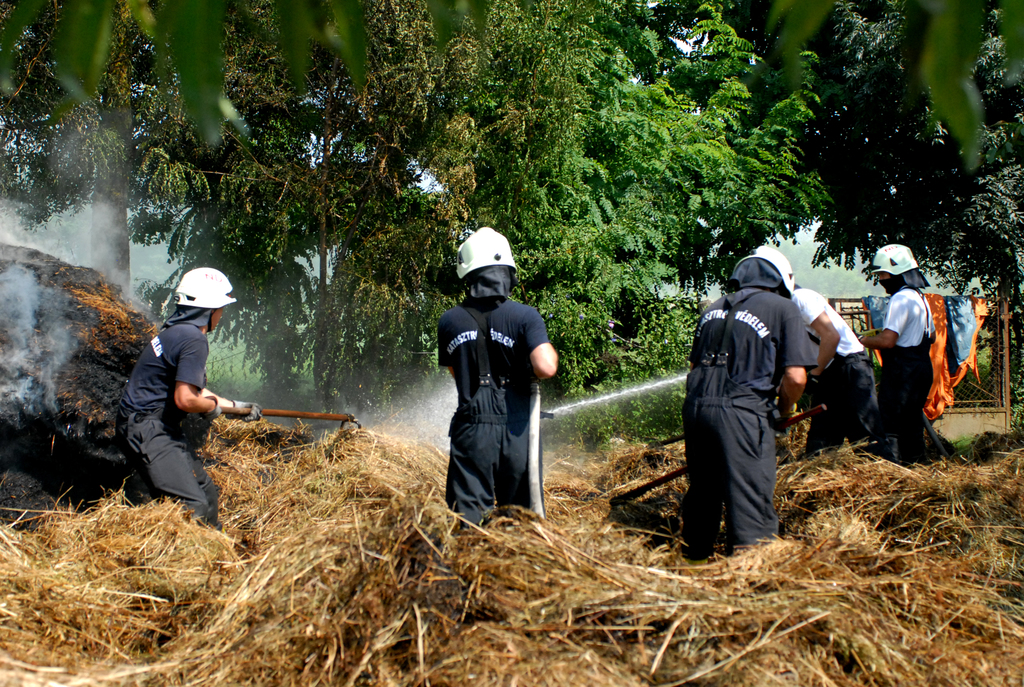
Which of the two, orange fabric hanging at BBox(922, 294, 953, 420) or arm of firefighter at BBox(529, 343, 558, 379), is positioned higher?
arm of firefighter at BBox(529, 343, 558, 379)

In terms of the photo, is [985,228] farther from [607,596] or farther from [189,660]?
[189,660]

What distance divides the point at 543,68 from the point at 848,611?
277 inches

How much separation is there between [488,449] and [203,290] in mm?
2006

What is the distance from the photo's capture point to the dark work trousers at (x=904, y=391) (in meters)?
5.26

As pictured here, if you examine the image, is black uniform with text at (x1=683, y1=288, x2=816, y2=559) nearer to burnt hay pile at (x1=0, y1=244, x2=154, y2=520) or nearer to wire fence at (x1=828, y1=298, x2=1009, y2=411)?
burnt hay pile at (x1=0, y1=244, x2=154, y2=520)

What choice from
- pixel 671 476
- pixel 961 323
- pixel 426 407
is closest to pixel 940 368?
pixel 961 323

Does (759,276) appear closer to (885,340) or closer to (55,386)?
(885,340)

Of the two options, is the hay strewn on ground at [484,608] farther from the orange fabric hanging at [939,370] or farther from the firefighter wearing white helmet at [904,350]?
the orange fabric hanging at [939,370]

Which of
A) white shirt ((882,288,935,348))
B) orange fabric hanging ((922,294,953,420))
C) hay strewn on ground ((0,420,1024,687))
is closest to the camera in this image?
hay strewn on ground ((0,420,1024,687))

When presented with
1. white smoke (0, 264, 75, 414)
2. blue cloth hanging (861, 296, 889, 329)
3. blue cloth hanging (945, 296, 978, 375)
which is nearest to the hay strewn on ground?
white smoke (0, 264, 75, 414)

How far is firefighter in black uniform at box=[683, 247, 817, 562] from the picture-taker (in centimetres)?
342

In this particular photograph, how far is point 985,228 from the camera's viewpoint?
31.3 ft

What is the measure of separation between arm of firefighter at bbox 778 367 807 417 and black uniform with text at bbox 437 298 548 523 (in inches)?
48.7

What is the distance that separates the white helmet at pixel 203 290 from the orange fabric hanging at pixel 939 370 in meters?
6.82
